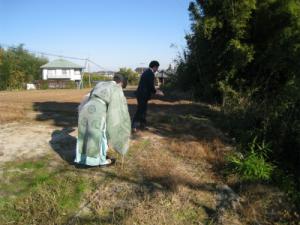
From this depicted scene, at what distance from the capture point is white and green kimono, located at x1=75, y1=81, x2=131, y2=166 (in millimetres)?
5650

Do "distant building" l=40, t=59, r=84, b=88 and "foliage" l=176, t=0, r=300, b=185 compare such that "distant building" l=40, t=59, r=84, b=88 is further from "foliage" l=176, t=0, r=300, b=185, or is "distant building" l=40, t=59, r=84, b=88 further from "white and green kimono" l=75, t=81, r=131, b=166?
"white and green kimono" l=75, t=81, r=131, b=166

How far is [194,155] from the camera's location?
6902mm

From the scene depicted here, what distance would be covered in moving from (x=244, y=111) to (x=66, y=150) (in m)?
4.57

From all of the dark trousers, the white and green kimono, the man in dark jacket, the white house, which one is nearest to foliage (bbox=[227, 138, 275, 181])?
the white and green kimono

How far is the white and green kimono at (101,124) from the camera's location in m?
5.65

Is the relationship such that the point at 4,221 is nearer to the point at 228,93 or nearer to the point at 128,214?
the point at 128,214

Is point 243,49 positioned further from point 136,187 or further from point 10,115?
point 136,187

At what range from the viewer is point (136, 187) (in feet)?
17.4

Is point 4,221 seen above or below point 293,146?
below

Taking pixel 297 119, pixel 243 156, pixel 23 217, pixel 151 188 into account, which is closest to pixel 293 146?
pixel 297 119

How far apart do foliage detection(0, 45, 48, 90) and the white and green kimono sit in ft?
143

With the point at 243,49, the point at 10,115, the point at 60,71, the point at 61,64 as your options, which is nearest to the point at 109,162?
the point at 10,115

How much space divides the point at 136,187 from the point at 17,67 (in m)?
58.6

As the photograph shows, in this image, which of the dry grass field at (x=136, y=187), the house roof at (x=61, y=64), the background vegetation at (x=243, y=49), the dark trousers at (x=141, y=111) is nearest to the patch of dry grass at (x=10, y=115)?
the dry grass field at (x=136, y=187)
